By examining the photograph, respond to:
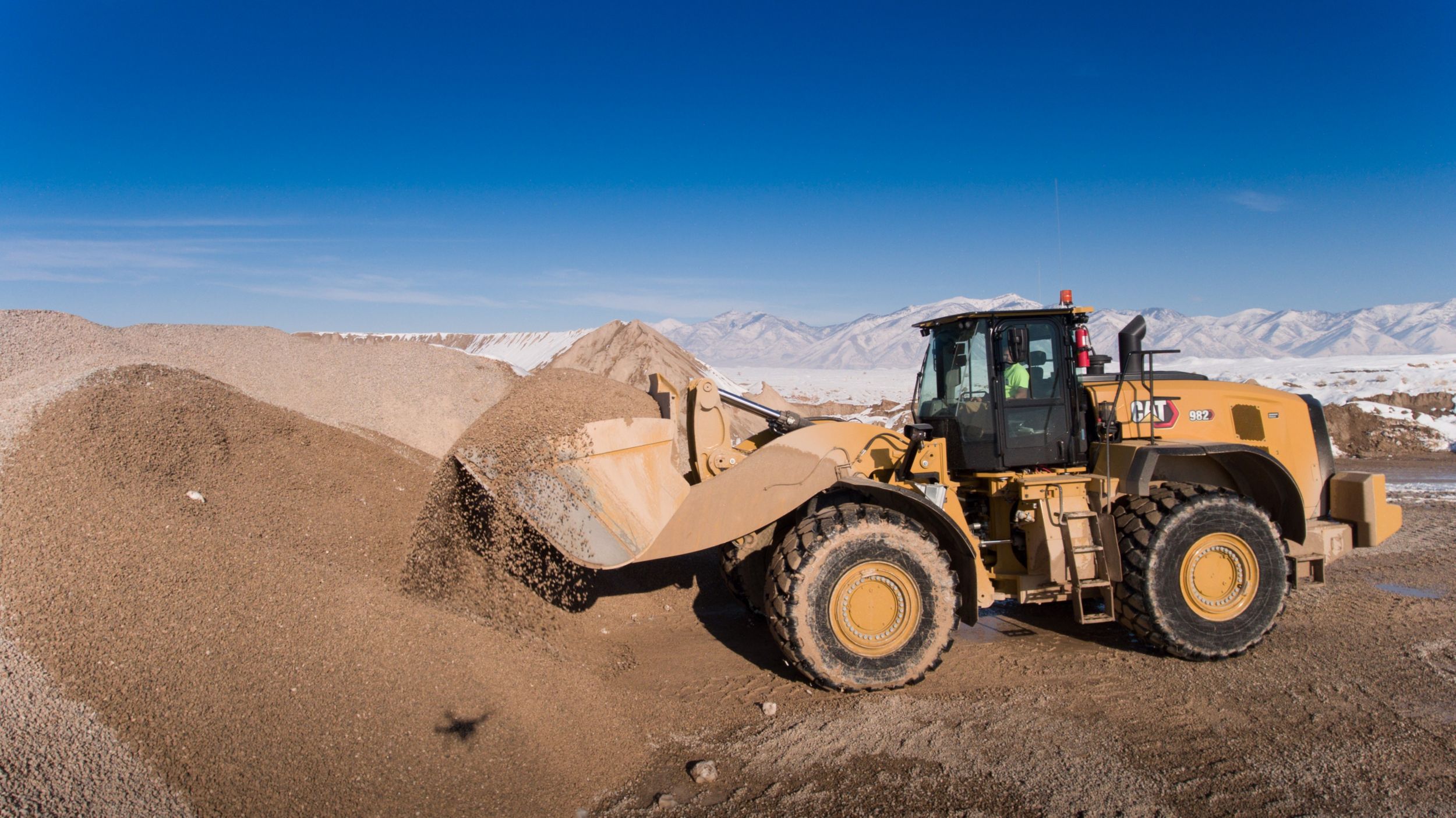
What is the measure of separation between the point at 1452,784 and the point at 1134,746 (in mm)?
1263

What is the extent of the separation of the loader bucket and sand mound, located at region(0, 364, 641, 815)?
77 cm

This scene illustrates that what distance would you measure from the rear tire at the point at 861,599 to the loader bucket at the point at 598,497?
78 centimetres

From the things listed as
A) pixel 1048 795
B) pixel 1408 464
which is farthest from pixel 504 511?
pixel 1408 464

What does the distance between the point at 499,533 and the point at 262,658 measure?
1401 millimetres

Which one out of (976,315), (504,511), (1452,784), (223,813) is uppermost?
A: (976,315)

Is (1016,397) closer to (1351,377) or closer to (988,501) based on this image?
(988,501)

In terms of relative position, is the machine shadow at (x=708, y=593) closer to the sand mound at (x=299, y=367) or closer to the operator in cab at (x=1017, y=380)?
the operator in cab at (x=1017, y=380)

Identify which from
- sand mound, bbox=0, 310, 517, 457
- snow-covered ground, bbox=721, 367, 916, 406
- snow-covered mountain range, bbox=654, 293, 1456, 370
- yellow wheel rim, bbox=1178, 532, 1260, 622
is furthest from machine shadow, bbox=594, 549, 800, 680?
snow-covered mountain range, bbox=654, 293, 1456, 370

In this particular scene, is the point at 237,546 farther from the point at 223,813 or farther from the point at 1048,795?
the point at 1048,795

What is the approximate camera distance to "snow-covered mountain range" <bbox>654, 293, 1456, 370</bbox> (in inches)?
3971

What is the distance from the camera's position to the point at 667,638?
6.12 m

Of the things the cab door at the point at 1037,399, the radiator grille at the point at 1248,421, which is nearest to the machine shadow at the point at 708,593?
the cab door at the point at 1037,399

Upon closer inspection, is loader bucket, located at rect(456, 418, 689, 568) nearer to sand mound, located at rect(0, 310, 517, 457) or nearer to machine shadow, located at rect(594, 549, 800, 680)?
machine shadow, located at rect(594, 549, 800, 680)

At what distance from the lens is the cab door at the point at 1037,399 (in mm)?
5414
